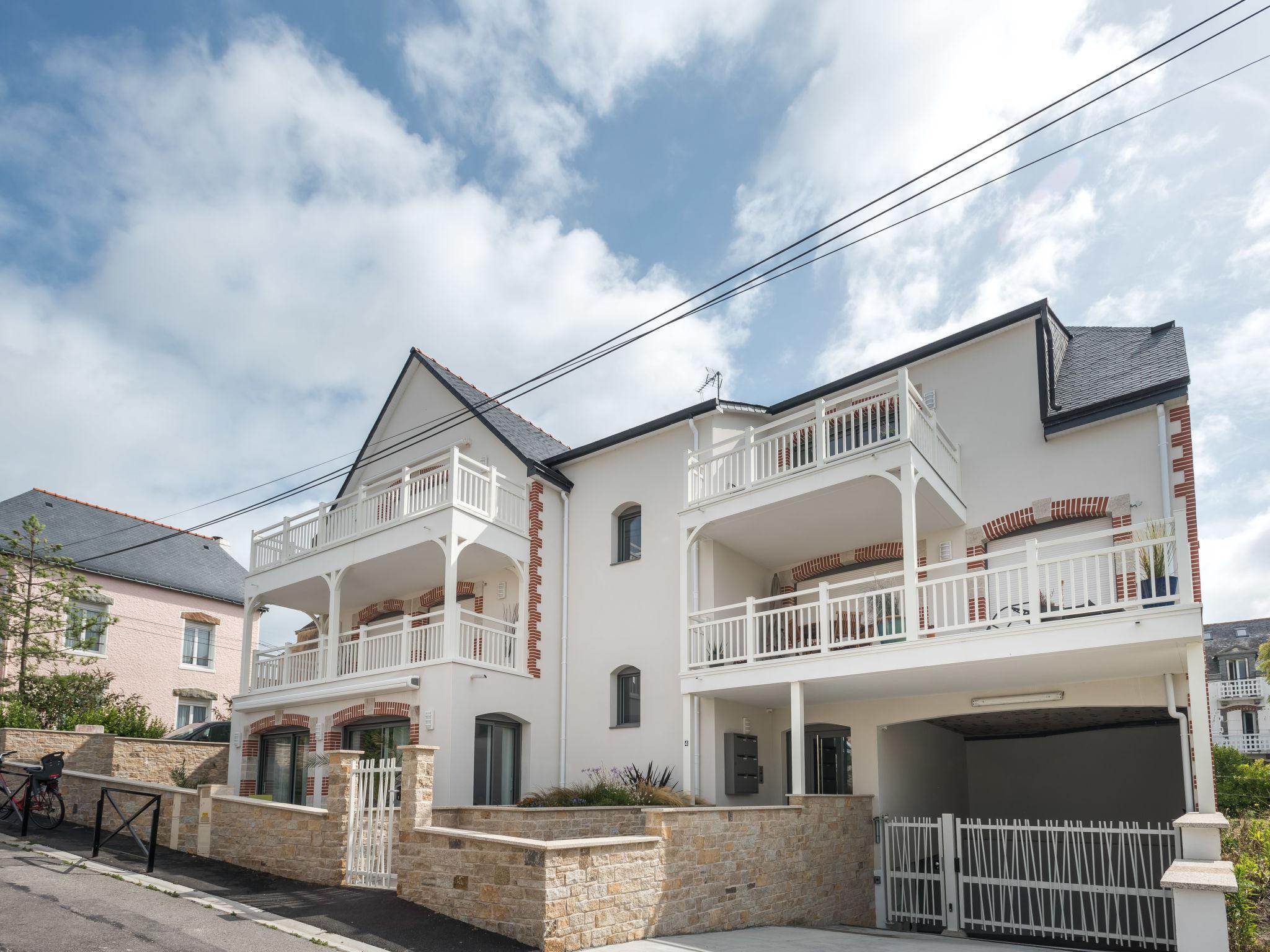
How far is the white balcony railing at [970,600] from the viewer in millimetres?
11398

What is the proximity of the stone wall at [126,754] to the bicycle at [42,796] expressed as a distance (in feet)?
6.36

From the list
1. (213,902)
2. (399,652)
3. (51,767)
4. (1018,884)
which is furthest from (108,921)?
(1018,884)

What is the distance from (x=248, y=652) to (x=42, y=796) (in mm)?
6205

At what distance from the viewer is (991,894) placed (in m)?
12.9

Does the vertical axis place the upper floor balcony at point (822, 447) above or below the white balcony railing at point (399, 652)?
above

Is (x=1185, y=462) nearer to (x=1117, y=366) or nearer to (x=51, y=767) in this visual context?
(x=1117, y=366)

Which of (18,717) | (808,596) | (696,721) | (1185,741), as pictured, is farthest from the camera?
(18,717)

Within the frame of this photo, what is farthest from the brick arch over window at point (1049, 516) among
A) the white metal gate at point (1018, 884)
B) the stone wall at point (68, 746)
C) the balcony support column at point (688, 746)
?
the stone wall at point (68, 746)

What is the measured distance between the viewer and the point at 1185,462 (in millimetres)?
13133

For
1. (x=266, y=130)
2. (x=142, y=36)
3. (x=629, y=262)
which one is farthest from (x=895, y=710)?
(x=142, y=36)

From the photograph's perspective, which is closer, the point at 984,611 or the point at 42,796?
the point at 984,611

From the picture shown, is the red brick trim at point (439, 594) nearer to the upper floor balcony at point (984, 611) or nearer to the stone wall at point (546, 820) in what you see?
the upper floor balcony at point (984, 611)

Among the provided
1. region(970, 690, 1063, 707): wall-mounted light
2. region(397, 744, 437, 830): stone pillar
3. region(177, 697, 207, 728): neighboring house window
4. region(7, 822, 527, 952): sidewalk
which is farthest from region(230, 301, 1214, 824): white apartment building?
region(177, 697, 207, 728): neighboring house window

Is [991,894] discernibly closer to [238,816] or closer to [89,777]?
[238,816]
